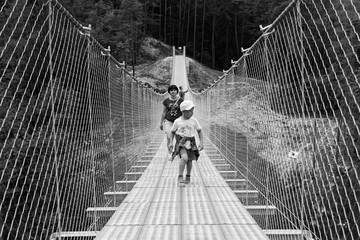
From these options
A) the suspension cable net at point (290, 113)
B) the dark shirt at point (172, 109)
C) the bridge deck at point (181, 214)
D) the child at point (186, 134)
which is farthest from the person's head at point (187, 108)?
the dark shirt at point (172, 109)

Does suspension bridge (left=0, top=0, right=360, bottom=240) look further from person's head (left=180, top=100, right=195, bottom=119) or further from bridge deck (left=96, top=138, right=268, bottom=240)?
person's head (left=180, top=100, right=195, bottom=119)

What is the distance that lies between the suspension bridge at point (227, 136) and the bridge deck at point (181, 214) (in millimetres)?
11

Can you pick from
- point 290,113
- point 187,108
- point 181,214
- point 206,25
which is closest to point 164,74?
point 206,25

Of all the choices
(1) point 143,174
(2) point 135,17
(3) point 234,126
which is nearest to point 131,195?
(1) point 143,174

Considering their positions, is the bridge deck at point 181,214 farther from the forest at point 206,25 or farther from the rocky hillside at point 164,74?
the forest at point 206,25

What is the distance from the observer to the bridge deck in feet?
9.23

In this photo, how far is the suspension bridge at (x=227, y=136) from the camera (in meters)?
2.34

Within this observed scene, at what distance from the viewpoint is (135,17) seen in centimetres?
2838

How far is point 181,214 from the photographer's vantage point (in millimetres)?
3322

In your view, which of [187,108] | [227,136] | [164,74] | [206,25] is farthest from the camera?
[206,25]

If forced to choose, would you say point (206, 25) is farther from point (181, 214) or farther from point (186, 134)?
point (181, 214)

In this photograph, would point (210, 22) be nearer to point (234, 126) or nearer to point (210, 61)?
point (210, 61)

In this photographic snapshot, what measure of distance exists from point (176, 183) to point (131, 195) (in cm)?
74

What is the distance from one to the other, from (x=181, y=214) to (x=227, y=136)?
263 centimetres
